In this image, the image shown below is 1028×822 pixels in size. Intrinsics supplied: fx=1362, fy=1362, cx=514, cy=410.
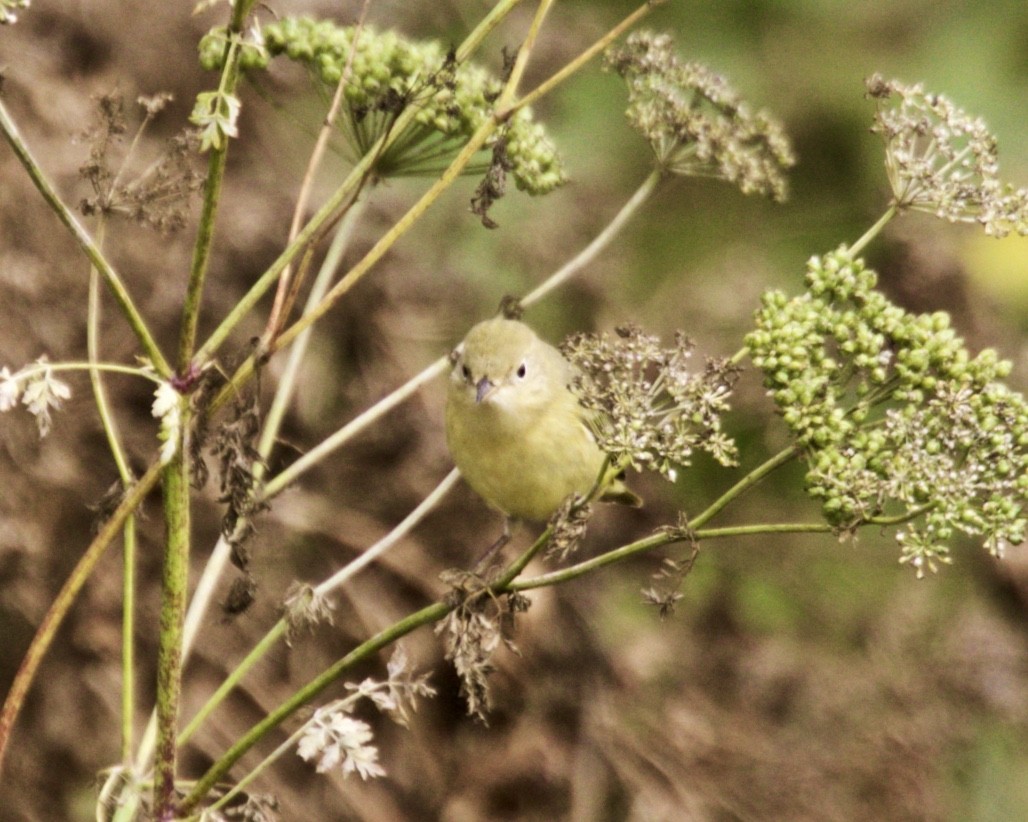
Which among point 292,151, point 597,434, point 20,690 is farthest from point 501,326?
point 20,690

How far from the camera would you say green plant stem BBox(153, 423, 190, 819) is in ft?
6.78

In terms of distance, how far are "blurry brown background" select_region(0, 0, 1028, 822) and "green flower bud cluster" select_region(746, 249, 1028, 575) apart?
7.28 ft

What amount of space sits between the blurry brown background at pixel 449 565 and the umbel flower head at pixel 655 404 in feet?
7.14

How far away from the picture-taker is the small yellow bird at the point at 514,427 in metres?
3.61

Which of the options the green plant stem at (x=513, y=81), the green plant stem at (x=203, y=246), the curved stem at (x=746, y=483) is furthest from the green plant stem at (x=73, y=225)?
the curved stem at (x=746, y=483)

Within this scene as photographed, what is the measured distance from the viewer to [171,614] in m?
2.11

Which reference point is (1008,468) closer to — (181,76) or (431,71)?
(431,71)

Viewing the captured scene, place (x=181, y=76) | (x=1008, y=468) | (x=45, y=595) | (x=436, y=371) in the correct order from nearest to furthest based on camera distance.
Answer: (x=1008, y=468), (x=436, y=371), (x=45, y=595), (x=181, y=76)

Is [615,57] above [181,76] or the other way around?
the other way around

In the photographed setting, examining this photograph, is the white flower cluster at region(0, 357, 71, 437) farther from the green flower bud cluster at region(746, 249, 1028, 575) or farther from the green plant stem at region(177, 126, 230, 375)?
the green flower bud cluster at region(746, 249, 1028, 575)

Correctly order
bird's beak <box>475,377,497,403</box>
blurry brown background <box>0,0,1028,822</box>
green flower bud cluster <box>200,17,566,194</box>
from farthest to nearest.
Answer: blurry brown background <box>0,0,1028,822</box>
bird's beak <box>475,377,497,403</box>
green flower bud cluster <box>200,17,566,194</box>

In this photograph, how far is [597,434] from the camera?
2.16m

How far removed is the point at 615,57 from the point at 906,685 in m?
2.41

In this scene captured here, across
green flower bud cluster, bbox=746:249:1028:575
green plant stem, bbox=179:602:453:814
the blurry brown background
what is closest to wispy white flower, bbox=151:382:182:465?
green plant stem, bbox=179:602:453:814
